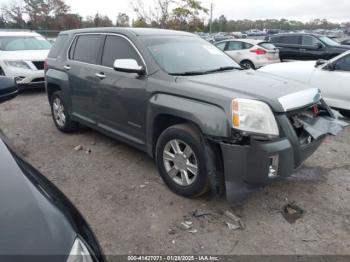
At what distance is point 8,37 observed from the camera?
9.65 metres

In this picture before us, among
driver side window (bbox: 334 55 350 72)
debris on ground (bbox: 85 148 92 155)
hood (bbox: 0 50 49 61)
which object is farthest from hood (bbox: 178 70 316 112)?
hood (bbox: 0 50 49 61)

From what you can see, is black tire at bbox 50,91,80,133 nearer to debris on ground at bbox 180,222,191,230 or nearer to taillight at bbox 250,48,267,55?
debris on ground at bbox 180,222,191,230

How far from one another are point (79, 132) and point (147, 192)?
2568 mm

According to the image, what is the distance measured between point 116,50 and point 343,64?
15.3ft

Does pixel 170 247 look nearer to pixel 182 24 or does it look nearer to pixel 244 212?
pixel 244 212

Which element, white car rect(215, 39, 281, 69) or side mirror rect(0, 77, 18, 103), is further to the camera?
white car rect(215, 39, 281, 69)

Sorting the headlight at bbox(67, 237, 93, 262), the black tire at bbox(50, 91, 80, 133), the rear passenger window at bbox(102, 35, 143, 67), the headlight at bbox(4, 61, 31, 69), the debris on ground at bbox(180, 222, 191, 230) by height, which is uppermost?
the rear passenger window at bbox(102, 35, 143, 67)

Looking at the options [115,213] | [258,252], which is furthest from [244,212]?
[115,213]

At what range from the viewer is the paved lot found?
9.01 ft

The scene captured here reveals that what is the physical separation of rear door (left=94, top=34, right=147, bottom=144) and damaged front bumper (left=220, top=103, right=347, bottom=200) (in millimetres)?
1293

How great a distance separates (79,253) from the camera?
1391mm

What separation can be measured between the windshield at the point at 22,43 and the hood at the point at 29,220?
9112 mm

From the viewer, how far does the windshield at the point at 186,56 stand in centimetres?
371

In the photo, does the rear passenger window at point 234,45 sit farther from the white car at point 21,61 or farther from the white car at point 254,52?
the white car at point 21,61
